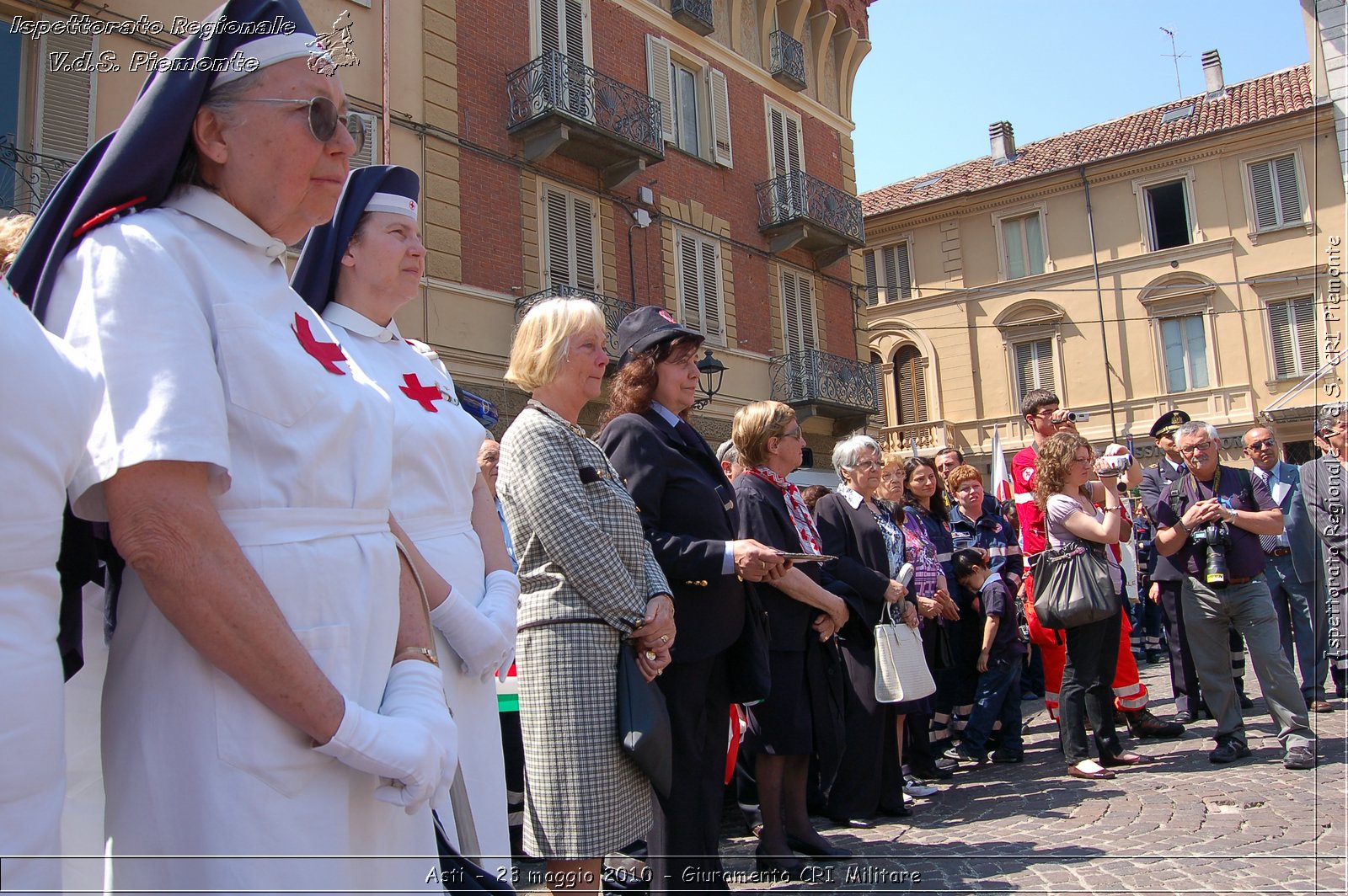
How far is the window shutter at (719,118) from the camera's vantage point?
753 inches

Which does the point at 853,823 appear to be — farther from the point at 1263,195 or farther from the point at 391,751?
the point at 1263,195

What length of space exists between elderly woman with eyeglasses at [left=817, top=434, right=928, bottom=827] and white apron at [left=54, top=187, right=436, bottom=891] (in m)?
3.71

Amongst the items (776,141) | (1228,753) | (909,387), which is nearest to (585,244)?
(776,141)

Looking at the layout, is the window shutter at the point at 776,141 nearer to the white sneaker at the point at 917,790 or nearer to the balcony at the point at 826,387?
the balcony at the point at 826,387

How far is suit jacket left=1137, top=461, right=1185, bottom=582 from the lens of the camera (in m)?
6.55

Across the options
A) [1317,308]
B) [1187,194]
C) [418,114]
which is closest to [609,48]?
[418,114]

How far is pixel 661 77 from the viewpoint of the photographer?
18.1 meters

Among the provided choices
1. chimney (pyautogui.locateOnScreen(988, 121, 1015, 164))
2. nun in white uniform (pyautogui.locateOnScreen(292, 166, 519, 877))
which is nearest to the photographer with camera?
nun in white uniform (pyautogui.locateOnScreen(292, 166, 519, 877))

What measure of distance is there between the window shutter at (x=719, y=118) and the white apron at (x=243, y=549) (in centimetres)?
1836

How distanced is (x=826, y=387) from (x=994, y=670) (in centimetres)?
1408

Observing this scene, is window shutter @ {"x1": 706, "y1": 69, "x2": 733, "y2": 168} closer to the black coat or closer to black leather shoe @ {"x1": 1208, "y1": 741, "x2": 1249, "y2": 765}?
the black coat

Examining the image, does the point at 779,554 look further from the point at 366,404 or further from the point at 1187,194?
the point at 1187,194

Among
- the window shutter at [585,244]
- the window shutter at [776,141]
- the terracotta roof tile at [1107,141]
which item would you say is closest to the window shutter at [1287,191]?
the terracotta roof tile at [1107,141]

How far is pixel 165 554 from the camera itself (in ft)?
4.28
